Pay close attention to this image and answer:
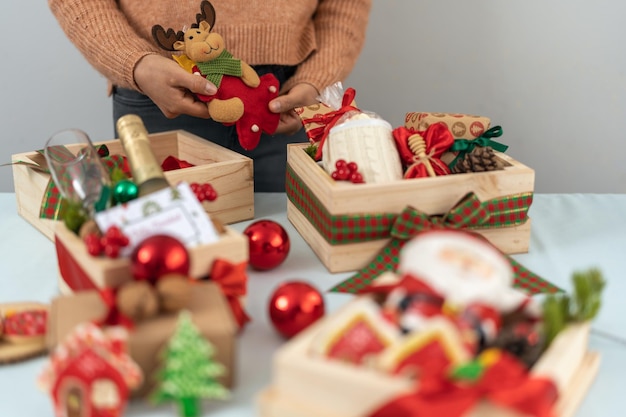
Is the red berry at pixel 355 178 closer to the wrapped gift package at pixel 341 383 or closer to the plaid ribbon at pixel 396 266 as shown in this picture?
the plaid ribbon at pixel 396 266

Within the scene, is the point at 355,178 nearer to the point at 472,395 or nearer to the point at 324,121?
the point at 324,121

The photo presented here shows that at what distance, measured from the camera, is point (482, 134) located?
1299mm

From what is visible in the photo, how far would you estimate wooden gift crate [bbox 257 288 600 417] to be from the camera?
0.67m

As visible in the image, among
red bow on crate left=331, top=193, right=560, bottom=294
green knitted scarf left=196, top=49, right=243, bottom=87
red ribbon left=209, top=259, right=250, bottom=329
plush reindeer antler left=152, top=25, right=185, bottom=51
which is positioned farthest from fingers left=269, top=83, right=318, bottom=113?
red ribbon left=209, top=259, right=250, bottom=329

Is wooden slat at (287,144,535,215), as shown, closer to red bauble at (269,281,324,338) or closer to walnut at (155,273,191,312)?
red bauble at (269,281,324,338)

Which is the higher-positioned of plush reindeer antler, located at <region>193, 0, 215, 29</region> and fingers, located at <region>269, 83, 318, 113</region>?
plush reindeer antler, located at <region>193, 0, 215, 29</region>

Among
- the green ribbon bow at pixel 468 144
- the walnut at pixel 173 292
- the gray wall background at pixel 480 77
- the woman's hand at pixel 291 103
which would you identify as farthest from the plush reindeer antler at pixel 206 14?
the gray wall background at pixel 480 77

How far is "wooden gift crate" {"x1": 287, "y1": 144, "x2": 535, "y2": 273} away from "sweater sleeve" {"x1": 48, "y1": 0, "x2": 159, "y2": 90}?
0.51m

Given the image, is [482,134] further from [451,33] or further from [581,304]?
[451,33]

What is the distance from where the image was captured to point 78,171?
3.59 ft

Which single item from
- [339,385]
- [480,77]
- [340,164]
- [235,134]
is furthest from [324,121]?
[480,77]

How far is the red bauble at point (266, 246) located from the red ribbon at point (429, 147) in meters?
0.24

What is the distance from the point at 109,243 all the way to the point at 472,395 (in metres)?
0.46

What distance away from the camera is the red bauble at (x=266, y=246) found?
43.9 inches
